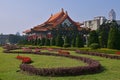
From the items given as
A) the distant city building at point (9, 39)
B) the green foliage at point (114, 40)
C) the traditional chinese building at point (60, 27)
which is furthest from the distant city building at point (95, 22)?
the green foliage at point (114, 40)

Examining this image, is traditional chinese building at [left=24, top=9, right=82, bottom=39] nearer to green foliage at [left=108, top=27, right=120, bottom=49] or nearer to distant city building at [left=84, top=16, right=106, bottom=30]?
distant city building at [left=84, top=16, right=106, bottom=30]

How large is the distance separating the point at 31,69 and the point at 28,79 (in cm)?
127

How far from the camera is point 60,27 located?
175 feet

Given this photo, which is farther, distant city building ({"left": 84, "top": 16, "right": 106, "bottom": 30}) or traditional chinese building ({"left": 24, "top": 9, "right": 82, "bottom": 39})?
distant city building ({"left": 84, "top": 16, "right": 106, "bottom": 30})

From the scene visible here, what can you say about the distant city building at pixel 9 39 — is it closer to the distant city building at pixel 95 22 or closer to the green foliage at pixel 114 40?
the distant city building at pixel 95 22

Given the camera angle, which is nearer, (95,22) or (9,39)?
(95,22)

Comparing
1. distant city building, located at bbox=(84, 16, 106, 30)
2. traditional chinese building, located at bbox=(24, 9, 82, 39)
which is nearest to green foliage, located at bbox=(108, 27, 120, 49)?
traditional chinese building, located at bbox=(24, 9, 82, 39)

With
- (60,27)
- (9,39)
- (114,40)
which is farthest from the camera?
(9,39)

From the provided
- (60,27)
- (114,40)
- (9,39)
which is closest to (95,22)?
(9,39)

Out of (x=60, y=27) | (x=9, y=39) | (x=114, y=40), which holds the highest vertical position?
(x=60, y=27)

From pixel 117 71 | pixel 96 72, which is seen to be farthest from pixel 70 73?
pixel 117 71

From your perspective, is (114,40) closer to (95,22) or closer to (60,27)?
(60,27)

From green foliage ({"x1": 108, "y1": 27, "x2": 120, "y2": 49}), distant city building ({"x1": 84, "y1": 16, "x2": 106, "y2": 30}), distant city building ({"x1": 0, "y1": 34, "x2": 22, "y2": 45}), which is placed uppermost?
distant city building ({"x1": 84, "y1": 16, "x2": 106, "y2": 30})

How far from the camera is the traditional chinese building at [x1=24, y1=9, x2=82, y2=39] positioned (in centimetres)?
5300
